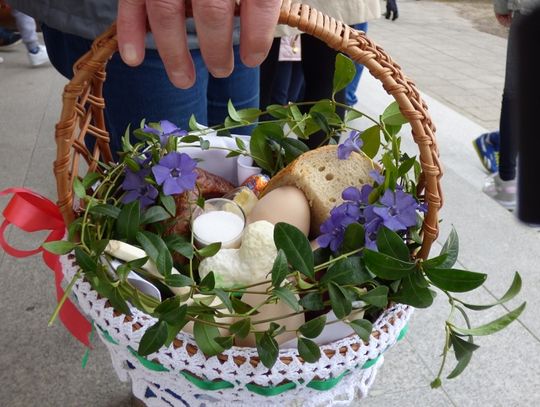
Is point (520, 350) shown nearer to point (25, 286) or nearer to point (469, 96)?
point (25, 286)

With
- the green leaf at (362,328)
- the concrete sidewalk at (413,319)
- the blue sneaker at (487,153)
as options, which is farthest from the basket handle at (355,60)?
the blue sneaker at (487,153)

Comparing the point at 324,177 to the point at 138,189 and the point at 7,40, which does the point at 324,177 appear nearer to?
the point at 138,189

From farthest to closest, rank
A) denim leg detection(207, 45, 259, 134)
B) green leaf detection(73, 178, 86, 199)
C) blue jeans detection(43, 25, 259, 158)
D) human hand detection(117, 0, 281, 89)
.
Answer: denim leg detection(207, 45, 259, 134)
blue jeans detection(43, 25, 259, 158)
green leaf detection(73, 178, 86, 199)
human hand detection(117, 0, 281, 89)

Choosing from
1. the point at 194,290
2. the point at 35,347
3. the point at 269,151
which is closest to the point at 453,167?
the point at 269,151

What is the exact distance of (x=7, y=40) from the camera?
2.97 metres

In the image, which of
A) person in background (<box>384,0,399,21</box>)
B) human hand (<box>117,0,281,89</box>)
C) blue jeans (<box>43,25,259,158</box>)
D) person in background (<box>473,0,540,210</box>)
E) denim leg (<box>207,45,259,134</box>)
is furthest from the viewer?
person in background (<box>384,0,399,21</box>)

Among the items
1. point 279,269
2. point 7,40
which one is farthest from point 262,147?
point 7,40

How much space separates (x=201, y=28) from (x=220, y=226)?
8.8 inches

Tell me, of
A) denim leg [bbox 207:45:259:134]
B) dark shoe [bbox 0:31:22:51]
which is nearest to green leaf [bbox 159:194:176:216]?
denim leg [bbox 207:45:259:134]

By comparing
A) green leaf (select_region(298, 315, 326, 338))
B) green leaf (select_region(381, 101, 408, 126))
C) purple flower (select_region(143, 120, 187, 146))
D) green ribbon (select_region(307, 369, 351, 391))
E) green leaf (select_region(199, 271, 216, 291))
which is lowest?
green ribbon (select_region(307, 369, 351, 391))

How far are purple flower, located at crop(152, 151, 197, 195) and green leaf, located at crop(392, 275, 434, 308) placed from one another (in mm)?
238

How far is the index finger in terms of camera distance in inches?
15.8

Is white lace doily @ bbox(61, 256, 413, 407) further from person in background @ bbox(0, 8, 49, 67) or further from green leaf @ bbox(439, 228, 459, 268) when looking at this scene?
person in background @ bbox(0, 8, 49, 67)

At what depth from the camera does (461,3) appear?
7152 millimetres
